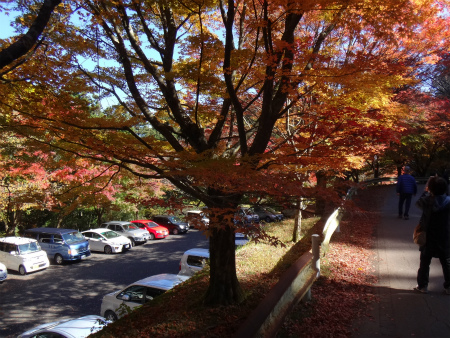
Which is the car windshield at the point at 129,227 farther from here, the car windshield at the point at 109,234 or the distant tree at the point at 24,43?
the distant tree at the point at 24,43

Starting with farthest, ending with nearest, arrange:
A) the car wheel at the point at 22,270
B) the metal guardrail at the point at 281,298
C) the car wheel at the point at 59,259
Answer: the car wheel at the point at 59,259
the car wheel at the point at 22,270
the metal guardrail at the point at 281,298

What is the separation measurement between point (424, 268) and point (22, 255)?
16.8 meters

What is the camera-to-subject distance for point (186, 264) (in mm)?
11625

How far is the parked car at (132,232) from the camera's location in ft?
69.6

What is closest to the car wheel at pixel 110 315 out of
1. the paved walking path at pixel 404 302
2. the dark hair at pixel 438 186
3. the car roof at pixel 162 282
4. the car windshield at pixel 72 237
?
the car roof at pixel 162 282

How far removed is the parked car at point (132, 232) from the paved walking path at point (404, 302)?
17.0 metres

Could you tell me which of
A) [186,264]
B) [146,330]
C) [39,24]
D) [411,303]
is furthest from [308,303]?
[186,264]

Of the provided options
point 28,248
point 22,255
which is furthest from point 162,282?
point 28,248

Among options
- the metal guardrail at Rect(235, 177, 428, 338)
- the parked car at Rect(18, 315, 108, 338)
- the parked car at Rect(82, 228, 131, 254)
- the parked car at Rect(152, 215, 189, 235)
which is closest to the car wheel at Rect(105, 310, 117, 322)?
the parked car at Rect(18, 315, 108, 338)

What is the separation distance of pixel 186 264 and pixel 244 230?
801cm

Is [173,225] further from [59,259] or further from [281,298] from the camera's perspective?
[281,298]

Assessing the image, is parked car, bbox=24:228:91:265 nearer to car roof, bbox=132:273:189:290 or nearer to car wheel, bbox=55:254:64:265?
car wheel, bbox=55:254:64:265

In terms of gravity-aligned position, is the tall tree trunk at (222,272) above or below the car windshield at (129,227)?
above

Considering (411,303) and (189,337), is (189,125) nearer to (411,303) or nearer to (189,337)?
(189,337)
